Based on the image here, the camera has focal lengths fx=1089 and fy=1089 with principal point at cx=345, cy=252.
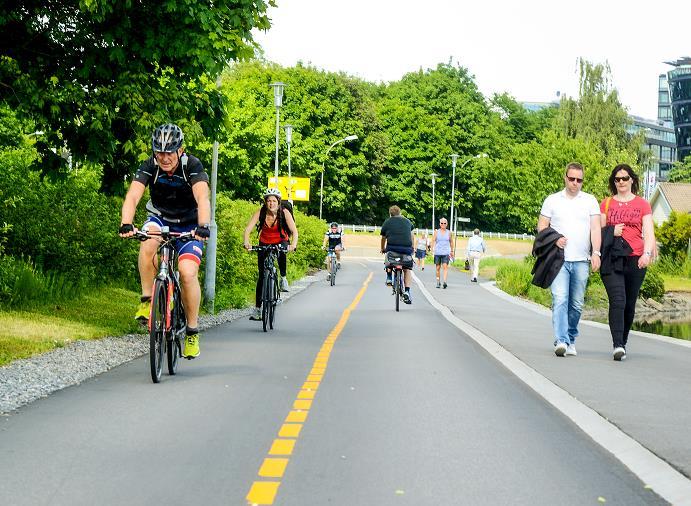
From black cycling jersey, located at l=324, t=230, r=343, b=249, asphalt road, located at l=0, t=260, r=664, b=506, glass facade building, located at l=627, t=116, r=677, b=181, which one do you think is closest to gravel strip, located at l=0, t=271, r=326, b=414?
asphalt road, located at l=0, t=260, r=664, b=506

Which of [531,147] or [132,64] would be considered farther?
[531,147]

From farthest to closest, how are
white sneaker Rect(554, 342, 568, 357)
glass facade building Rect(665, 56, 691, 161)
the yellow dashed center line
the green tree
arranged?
glass facade building Rect(665, 56, 691, 161) → the green tree → white sneaker Rect(554, 342, 568, 357) → the yellow dashed center line

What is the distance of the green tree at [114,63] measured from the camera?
13.5m

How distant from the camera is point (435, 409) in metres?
8.12

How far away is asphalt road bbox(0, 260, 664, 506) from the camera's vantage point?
5316mm

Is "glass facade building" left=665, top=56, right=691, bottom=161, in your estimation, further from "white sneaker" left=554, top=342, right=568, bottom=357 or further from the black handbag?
"white sneaker" left=554, top=342, right=568, bottom=357

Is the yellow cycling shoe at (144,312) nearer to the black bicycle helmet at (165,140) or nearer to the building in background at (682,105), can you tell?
the black bicycle helmet at (165,140)

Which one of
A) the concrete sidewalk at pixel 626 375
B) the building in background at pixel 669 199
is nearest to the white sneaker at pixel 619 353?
the concrete sidewalk at pixel 626 375

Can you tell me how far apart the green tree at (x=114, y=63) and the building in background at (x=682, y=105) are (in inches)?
5198

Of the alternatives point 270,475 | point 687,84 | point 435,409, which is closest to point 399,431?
point 435,409

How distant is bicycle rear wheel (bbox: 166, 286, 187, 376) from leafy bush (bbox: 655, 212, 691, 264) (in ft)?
169

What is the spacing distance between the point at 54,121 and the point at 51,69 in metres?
0.67

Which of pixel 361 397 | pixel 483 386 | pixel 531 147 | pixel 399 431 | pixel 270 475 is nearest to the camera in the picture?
pixel 270 475

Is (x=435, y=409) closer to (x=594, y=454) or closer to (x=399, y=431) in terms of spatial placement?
(x=399, y=431)
